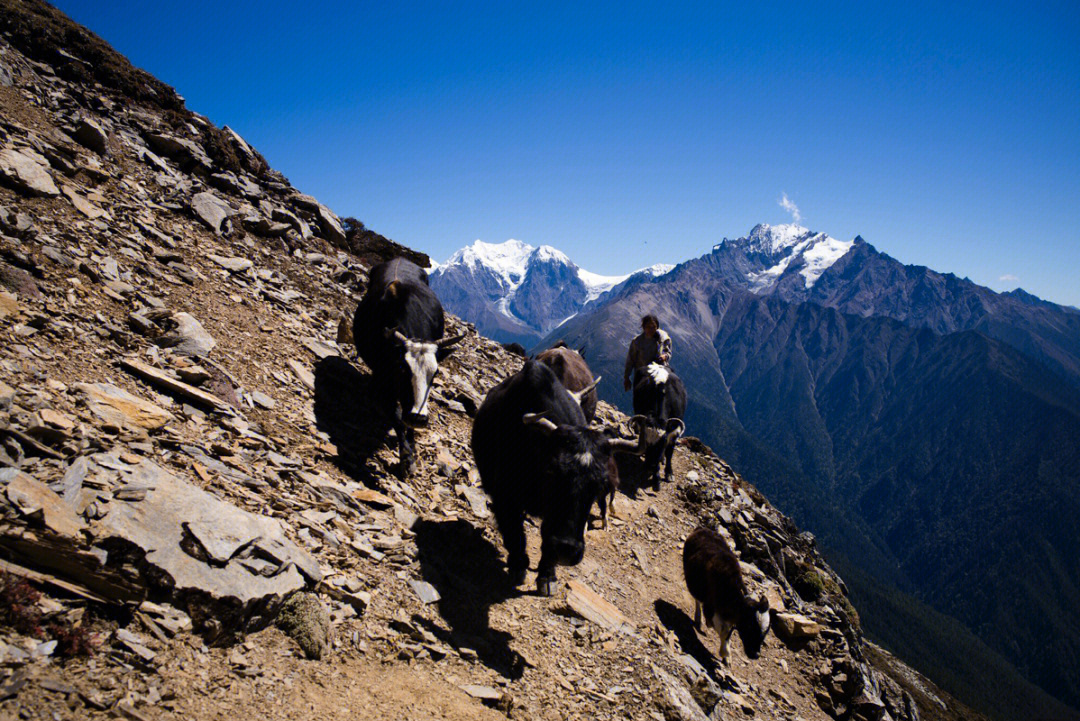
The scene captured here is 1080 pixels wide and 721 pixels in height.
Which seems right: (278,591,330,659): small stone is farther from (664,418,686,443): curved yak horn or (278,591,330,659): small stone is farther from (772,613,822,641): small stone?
(664,418,686,443): curved yak horn

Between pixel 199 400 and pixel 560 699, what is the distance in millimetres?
5768

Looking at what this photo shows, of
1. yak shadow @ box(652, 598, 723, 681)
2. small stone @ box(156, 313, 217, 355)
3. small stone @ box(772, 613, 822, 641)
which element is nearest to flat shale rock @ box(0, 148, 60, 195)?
small stone @ box(156, 313, 217, 355)

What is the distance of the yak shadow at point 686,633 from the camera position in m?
8.20

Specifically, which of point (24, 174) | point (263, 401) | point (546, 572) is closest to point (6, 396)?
point (263, 401)

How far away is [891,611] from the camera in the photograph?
143 m

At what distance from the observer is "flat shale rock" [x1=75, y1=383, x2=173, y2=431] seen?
16.8 feet

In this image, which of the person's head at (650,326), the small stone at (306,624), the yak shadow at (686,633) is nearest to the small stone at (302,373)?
the small stone at (306,624)

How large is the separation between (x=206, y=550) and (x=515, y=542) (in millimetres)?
4013

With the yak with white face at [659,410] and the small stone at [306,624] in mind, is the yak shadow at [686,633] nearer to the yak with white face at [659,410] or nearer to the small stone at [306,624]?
the yak with white face at [659,410]

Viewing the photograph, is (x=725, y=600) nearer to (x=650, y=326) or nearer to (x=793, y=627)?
(x=793, y=627)

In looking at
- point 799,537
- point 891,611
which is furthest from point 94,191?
point 891,611

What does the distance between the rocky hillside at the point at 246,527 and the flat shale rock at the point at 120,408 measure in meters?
0.04

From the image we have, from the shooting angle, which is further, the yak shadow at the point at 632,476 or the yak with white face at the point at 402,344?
the yak shadow at the point at 632,476

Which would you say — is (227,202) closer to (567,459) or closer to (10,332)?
(10,332)
